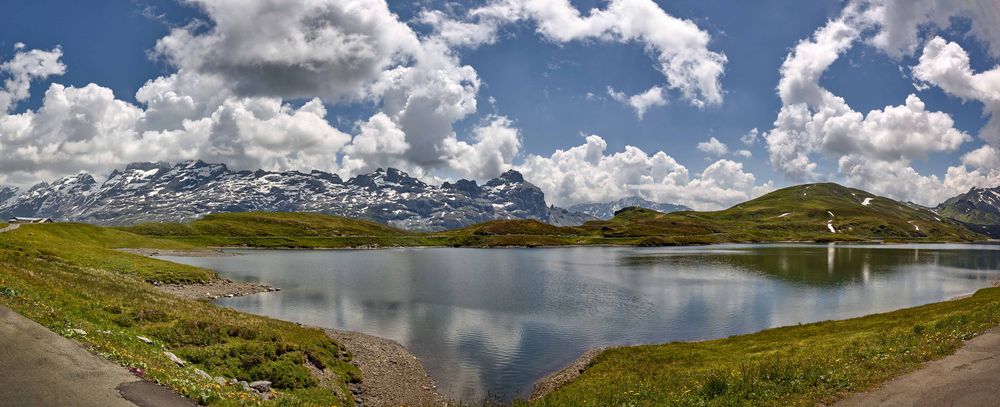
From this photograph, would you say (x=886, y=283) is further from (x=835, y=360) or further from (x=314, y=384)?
(x=314, y=384)

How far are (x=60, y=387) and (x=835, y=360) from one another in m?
34.8

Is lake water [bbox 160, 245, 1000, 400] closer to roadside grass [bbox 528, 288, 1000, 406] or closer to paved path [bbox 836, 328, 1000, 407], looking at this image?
roadside grass [bbox 528, 288, 1000, 406]

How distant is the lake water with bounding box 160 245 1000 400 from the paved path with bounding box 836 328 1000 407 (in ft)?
82.9

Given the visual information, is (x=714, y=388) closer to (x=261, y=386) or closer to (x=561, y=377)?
(x=561, y=377)

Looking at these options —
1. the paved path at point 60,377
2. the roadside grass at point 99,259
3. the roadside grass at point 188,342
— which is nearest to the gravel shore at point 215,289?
the roadside grass at point 99,259

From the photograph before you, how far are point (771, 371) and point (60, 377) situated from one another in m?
30.5

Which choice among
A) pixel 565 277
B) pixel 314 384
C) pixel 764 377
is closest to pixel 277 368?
pixel 314 384

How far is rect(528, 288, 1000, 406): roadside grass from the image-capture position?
71.2 ft

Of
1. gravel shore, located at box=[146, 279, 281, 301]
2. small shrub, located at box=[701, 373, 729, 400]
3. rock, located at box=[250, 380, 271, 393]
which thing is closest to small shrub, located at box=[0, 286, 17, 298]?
rock, located at box=[250, 380, 271, 393]

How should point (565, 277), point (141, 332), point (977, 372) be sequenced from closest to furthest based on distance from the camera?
point (977, 372) < point (141, 332) < point (565, 277)

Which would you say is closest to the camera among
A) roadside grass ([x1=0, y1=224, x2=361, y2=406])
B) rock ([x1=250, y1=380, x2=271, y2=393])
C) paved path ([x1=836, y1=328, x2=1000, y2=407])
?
paved path ([x1=836, y1=328, x2=1000, y2=407])

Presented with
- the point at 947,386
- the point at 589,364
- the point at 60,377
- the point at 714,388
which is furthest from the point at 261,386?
the point at 947,386

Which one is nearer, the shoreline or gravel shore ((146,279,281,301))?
the shoreline

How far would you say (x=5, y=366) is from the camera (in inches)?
652
